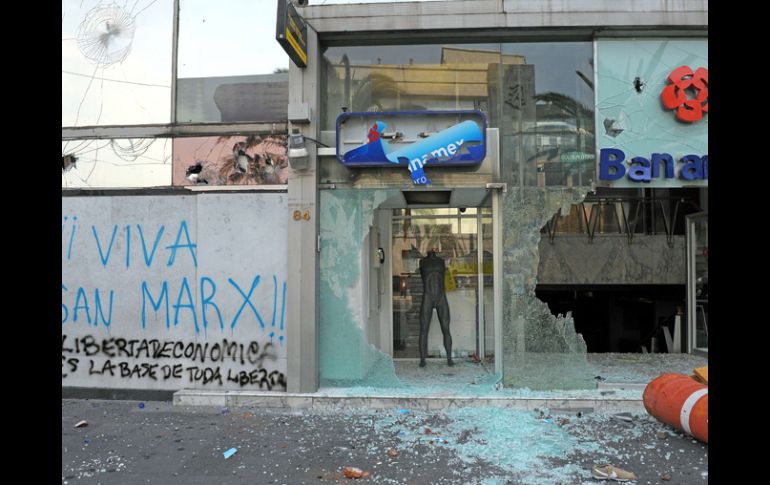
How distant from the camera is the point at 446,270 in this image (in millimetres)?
9055

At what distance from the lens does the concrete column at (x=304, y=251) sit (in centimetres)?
678

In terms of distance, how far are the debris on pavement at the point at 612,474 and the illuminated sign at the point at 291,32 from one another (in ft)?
17.1

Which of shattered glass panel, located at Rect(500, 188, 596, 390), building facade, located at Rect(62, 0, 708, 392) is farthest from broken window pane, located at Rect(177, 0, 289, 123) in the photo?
shattered glass panel, located at Rect(500, 188, 596, 390)

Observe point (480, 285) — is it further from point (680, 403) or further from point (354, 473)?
point (354, 473)

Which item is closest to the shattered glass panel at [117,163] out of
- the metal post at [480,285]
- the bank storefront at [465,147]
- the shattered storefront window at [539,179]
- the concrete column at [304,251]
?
the concrete column at [304,251]

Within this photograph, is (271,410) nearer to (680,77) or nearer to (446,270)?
(446,270)

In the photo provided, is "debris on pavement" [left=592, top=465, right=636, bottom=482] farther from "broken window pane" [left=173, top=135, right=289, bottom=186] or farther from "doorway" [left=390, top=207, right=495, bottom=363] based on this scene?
"broken window pane" [left=173, top=135, right=289, bottom=186]

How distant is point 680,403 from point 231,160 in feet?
18.8

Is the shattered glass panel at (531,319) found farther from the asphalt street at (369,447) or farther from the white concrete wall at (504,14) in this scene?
the white concrete wall at (504,14)

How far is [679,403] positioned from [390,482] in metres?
2.89

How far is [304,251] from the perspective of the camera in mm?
6844

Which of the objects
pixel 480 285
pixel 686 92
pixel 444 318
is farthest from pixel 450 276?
pixel 686 92

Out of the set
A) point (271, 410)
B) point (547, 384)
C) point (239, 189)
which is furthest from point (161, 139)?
point (547, 384)

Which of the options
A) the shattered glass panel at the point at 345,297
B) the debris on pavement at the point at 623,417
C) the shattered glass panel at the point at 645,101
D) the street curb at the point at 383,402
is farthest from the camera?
the shattered glass panel at the point at 345,297
